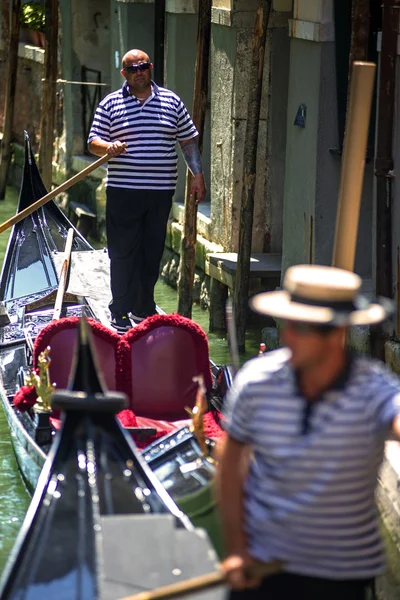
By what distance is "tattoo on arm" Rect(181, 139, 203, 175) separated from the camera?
476cm

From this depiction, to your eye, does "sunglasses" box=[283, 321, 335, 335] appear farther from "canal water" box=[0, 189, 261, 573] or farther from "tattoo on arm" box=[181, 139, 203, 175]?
"tattoo on arm" box=[181, 139, 203, 175]

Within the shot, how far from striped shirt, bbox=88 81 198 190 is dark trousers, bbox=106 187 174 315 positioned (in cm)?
5

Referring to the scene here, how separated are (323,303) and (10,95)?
26.2 ft

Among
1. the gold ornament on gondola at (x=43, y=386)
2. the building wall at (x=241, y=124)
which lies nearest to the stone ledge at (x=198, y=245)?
the building wall at (x=241, y=124)

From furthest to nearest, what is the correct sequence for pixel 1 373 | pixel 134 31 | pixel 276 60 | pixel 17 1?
pixel 17 1 → pixel 134 31 → pixel 276 60 → pixel 1 373

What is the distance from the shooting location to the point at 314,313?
6.10 ft

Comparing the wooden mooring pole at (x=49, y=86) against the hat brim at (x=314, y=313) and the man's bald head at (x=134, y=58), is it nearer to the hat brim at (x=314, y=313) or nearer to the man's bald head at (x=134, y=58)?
the man's bald head at (x=134, y=58)

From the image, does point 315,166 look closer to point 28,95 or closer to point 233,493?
point 233,493

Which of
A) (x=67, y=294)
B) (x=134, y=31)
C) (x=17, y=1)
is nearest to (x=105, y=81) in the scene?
(x=17, y=1)

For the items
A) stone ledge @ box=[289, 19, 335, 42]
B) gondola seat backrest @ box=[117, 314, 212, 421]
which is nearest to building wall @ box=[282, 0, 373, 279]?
stone ledge @ box=[289, 19, 335, 42]

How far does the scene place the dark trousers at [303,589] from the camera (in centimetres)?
190

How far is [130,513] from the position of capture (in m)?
2.79

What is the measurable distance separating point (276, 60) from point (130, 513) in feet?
11.8

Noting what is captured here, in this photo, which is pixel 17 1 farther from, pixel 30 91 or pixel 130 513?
pixel 130 513
